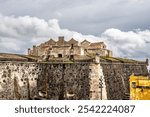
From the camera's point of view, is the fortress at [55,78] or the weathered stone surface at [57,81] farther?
the weathered stone surface at [57,81]

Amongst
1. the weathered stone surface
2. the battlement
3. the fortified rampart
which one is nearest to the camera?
the fortified rampart

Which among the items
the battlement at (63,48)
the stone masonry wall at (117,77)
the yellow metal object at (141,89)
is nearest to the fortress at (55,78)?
the stone masonry wall at (117,77)

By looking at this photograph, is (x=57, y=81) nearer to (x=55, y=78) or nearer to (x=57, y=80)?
(x=57, y=80)

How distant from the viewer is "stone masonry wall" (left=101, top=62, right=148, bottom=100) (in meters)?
34.4

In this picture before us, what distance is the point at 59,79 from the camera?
106 ft

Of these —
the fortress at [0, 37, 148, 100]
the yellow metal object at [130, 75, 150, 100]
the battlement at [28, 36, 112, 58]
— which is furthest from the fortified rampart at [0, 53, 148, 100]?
the yellow metal object at [130, 75, 150, 100]

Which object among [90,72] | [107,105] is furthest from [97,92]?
[107,105]

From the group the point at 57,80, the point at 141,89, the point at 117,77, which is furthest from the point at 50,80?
the point at 141,89

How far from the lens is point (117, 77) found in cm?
3656

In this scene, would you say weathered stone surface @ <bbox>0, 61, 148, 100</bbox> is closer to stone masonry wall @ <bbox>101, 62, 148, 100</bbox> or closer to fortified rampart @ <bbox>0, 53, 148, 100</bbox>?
fortified rampart @ <bbox>0, 53, 148, 100</bbox>

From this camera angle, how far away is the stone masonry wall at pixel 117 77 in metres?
34.4

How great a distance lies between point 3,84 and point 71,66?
5421 millimetres

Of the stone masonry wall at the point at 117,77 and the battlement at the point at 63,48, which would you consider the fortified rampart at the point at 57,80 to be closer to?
the stone masonry wall at the point at 117,77

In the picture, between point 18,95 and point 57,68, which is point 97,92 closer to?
point 57,68
